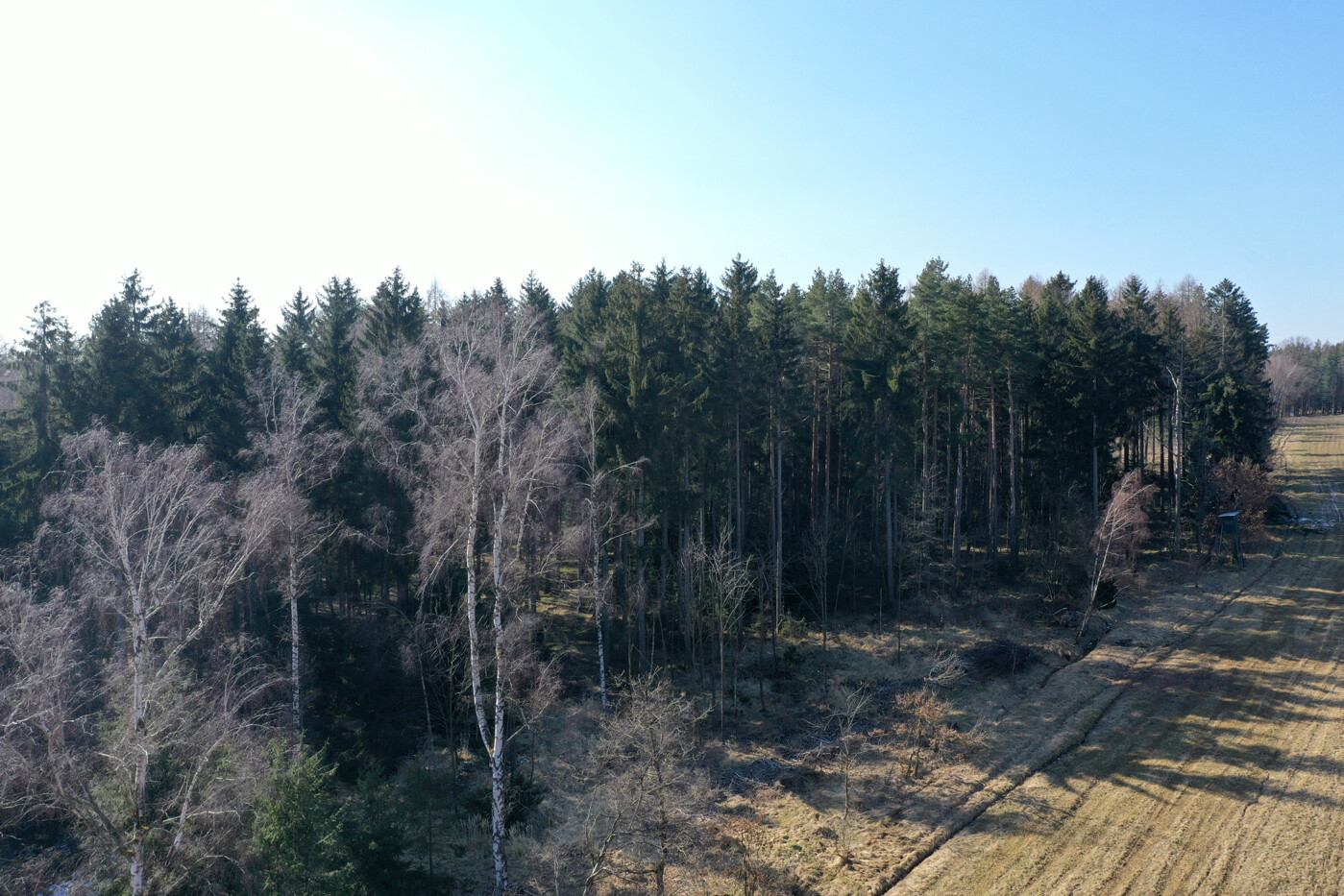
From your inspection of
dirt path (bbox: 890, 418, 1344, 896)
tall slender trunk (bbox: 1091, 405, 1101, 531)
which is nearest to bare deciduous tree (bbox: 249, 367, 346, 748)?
dirt path (bbox: 890, 418, 1344, 896)

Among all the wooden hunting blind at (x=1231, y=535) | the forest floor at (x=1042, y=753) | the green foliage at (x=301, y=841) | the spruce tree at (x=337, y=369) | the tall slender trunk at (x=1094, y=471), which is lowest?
the forest floor at (x=1042, y=753)

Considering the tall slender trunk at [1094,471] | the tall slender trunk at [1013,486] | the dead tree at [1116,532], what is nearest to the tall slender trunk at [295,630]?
the dead tree at [1116,532]

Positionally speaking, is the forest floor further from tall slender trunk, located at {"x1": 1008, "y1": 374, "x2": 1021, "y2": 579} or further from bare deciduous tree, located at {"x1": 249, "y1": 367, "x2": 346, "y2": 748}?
bare deciduous tree, located at {"x1": 249, "y1": 367, "x2": 346, "y2": 748}

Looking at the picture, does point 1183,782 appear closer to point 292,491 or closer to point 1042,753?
point 1042,753

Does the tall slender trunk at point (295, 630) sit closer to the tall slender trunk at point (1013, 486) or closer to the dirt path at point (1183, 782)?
the dirt path at point (1183, 782)

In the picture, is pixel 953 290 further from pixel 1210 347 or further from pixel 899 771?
pixel 899 771

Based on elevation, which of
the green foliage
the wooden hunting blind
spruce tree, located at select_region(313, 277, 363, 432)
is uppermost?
spruce tree, located at select_region(313, 277, 363, 432)
